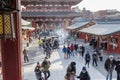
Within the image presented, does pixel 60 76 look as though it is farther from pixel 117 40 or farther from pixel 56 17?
pixel 56 17

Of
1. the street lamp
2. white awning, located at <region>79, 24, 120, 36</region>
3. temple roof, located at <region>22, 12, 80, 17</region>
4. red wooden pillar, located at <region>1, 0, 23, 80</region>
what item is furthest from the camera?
temple roof, located at <region>22, 12, 80, 17</region>

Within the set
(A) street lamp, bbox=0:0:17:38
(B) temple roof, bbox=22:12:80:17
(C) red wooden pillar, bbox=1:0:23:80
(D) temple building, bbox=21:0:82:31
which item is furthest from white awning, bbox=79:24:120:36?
(D) temple building, bbox=21:0:82:31

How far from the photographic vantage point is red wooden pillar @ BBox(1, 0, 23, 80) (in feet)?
19.2

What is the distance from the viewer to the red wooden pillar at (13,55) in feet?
19.2

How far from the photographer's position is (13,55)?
590 centimetres

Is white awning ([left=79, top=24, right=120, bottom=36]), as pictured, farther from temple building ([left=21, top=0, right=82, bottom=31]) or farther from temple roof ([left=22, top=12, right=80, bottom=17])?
temple building ([left=21, top=0, right=82, bottom=31])

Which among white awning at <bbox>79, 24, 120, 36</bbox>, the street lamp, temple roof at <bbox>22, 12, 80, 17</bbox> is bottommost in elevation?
white awning at <bbox>79, 24, 120, 36</bbox>

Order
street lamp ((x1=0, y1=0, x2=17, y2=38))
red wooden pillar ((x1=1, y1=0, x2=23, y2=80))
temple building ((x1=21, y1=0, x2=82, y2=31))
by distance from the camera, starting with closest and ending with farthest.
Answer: street lamp ((x1=0, y1=0, x2=17, y2=38)) < red wooden pillar ((x1=1, y1=0, x2=23, y2=80)) < temple building ((x1=21, y1=0, x2=82, y2=31))

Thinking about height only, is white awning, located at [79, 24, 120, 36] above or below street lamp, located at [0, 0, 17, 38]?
below

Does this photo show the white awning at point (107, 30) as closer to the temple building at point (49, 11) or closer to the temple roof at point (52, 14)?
the temple roof at point (52, 14)

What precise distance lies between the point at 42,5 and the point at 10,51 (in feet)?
143

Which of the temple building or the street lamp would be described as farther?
the temple building

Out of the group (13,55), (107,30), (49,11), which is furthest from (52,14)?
(13,55)

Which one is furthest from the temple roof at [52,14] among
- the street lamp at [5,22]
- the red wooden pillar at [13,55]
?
the street lamp at [5,22]
